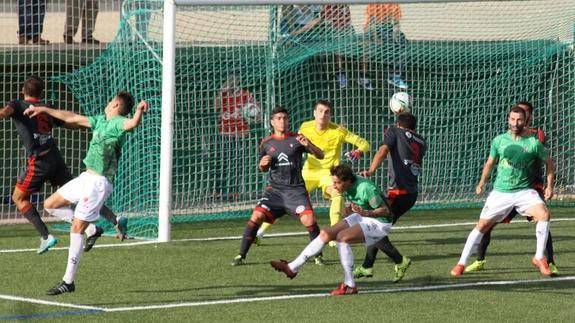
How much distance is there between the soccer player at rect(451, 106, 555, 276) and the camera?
46.1 ft

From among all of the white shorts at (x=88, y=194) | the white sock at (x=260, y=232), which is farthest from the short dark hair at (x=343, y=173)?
the white sock at (x=260, y=232)

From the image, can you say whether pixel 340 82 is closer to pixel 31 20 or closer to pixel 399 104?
pixel 399 104

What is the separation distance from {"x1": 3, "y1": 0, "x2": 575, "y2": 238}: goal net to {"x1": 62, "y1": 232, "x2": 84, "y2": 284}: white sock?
4.64 metres

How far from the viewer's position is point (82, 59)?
20766 millimetres

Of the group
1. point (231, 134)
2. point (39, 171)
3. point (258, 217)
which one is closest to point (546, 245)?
point (258, 217)

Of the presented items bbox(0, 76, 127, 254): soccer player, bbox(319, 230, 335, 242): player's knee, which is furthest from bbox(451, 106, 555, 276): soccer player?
bbox(0, 76, 127, 254): soccer player

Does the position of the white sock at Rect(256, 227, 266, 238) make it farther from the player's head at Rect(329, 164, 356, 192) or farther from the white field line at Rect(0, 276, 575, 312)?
the player's head at Rect(329, 164, 356, 192)

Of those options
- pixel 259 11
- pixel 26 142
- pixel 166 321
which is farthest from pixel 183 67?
pixel 166 321

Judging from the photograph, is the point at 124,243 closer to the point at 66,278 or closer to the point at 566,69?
the point at 66,278

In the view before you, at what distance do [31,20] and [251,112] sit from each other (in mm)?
4327

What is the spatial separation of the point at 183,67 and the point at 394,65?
366 centimetres

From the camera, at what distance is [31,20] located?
21.0 meters

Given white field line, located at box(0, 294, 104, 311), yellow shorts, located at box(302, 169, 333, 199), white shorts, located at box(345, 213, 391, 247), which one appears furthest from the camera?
yellow shorts, located at box(302, 169, 333, 199)

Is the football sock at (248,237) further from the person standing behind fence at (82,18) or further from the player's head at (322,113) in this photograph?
the person standing behind fence at (82,18)
